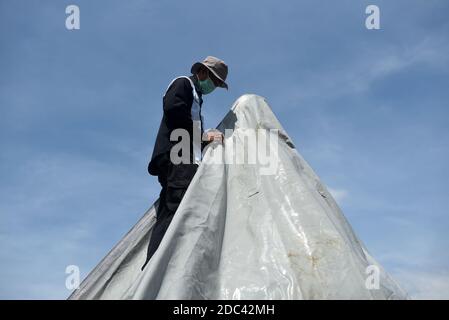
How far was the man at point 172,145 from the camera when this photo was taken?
3.05m

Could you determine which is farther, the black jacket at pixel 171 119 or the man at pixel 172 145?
the black jacket at pixel 171 119

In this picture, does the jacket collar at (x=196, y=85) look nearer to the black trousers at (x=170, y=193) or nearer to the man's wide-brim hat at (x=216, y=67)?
the man's wide-brim hat at (x=216, y=67)

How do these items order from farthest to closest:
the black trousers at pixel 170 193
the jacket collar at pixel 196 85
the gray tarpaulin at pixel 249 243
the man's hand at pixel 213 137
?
1. the jacket collar at pixel 196 85
2. the man's hand at pixel 213 137
3. the black trousers at pixel 170 193
4. the gray tarpaulin at pixel 249 243

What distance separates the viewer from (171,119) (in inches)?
127

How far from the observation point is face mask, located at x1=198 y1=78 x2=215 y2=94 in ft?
12.0

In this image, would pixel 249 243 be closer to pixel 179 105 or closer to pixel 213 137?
pixel 213 137

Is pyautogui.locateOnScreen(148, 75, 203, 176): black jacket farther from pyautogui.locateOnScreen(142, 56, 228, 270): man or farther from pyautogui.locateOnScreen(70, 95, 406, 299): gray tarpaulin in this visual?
pyautogui.locateOnScreen(70, 95, 406, 299): gray tarpaulin

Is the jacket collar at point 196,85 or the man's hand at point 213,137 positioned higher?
the jacket collar at point 196,85

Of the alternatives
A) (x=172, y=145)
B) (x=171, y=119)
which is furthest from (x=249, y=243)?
(x=171, y=119)

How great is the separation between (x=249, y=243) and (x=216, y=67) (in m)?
1.61

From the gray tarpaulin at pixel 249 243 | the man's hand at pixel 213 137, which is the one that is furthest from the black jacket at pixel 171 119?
the gray tarpaulin at pixel 249 243
